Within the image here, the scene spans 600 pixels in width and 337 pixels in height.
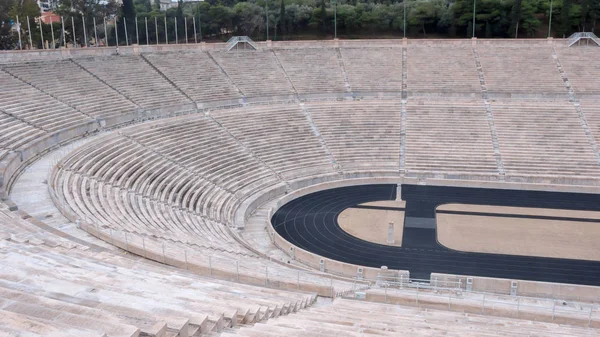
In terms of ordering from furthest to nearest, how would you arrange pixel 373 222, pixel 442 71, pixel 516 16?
1. pixel 516 16
2. pixel 442 71
3. pixel 373 222

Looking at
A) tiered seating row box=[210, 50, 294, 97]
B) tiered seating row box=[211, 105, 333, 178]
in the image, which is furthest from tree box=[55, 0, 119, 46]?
tiered seating row box=[211, 105, 333, 178]

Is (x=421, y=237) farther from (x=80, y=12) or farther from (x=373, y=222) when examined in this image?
A: (x=80, y=12)

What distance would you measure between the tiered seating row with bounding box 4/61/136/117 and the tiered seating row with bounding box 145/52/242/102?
473 centimetres

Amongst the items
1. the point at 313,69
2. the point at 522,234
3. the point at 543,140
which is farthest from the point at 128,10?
the point at 522,234

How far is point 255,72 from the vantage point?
3831 centimetres

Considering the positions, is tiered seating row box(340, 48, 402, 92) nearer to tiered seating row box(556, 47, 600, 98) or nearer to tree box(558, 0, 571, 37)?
tiered seating row box(556, 47, 600, 98)

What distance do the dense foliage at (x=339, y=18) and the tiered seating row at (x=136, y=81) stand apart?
513 inches

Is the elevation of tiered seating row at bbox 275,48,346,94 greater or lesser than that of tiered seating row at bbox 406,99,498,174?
greater

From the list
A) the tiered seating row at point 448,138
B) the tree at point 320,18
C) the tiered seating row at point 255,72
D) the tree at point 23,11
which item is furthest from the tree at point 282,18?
the tree at point 23,11

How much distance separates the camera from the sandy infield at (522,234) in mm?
20922

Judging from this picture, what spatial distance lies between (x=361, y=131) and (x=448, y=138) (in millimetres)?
5066

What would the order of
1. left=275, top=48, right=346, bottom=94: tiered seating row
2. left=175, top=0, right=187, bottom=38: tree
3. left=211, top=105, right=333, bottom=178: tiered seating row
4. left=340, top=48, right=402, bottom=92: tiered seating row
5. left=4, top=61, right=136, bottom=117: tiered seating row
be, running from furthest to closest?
left=175, top=0, right=187, bottom=38: tree < left=340, top=48, right=402, bottom=92: tiered seating row < left=275, top=48, right=346, bottom=94: tiered seating row < left=211, top=105, right=333, bottom=178: tiered seating row < left=4, top=61, right=136, bottom=117: tiered seating row

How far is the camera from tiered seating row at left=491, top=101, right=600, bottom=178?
29766mm

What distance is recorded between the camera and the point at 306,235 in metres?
22.6
